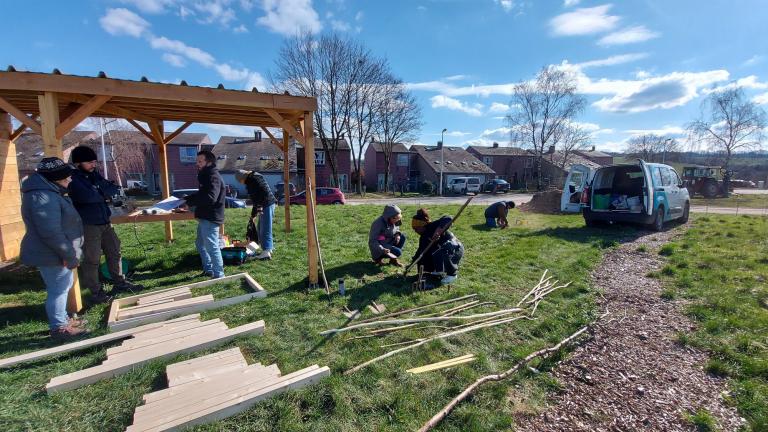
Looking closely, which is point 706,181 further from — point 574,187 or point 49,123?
point 49,123

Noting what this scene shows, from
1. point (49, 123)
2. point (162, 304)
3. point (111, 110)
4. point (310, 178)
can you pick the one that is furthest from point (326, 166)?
point (49, 123)

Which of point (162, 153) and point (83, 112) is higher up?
point (83, 112)

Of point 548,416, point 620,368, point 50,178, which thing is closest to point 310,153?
point 50,178

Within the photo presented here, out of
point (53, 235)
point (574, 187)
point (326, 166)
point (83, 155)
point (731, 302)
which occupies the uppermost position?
point (326, 166)

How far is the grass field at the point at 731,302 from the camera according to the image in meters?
3.18

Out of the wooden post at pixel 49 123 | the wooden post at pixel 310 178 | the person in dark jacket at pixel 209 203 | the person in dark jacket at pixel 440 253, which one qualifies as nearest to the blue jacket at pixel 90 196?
the wooden post at pixel 49 123

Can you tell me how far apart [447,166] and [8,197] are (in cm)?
4124

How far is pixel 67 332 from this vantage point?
12.3 feet

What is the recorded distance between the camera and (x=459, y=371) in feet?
10.7

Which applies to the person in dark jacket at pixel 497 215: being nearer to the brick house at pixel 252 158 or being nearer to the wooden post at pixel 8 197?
the wooden post at pixel 8 197

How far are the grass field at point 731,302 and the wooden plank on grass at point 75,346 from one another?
221 inches

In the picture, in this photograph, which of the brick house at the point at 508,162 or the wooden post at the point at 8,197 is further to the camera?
the brick house at the point at 508,162

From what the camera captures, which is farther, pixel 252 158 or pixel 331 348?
pixel 252 158

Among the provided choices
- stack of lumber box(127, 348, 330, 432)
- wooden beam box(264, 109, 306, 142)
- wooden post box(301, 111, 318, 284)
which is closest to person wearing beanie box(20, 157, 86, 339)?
stack of lumber box(127, 348, 330, 432)
